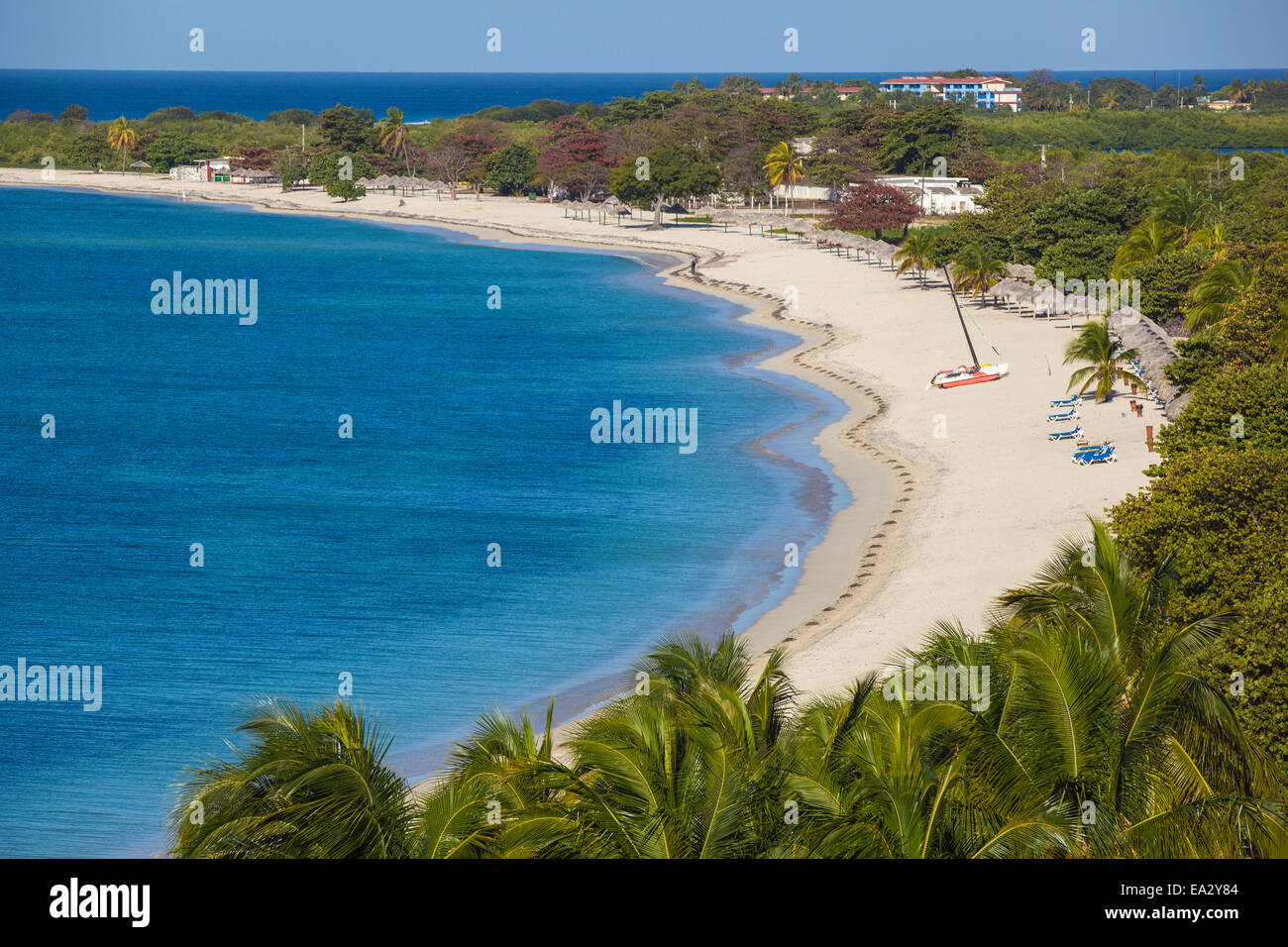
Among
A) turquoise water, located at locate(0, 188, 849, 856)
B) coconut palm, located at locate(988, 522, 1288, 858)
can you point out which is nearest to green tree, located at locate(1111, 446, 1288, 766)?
coconut palm, located at locate(988, 522, 1288, 858)

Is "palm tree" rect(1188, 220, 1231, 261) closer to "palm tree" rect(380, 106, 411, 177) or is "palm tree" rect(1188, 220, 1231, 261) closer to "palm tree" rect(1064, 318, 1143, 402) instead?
"palm tree" rect(1064, 318, 1143, 402)

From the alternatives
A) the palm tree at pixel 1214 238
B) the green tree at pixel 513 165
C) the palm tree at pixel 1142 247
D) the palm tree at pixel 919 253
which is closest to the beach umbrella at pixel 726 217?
the green tree at pixel 513 165

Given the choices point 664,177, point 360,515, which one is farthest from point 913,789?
point 664,177
